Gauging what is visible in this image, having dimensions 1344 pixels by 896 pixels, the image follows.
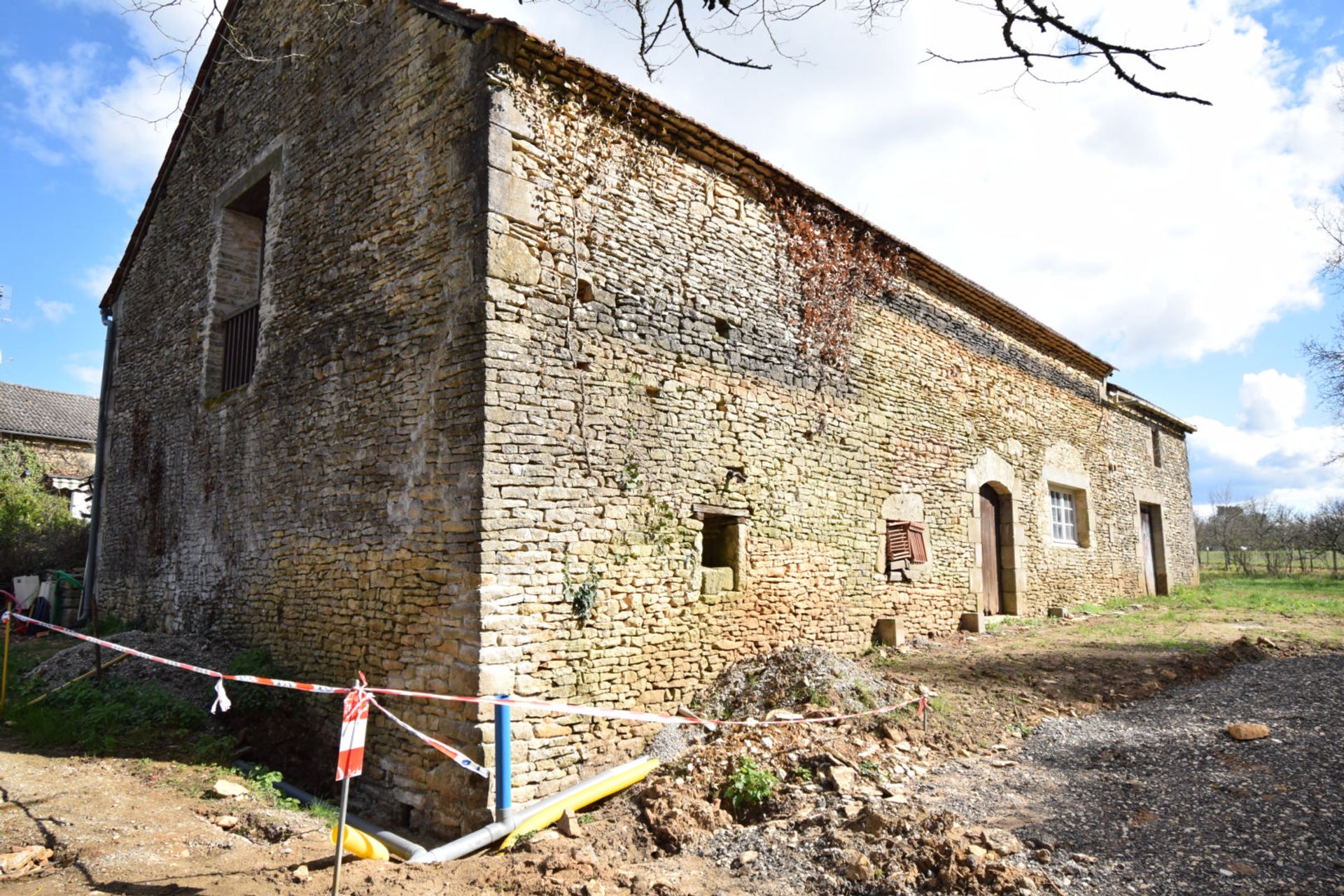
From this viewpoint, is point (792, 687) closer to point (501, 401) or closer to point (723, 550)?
point (723, 550)

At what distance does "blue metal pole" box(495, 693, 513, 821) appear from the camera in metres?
4.96

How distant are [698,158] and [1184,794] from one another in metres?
6.74

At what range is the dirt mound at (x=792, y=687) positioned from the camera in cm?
657

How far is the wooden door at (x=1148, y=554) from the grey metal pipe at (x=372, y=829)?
672 inches

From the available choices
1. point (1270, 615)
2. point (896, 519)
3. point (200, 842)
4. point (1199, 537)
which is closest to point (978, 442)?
point (896, 519)

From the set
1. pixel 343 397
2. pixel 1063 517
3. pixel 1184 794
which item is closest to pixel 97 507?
pixel 343 397

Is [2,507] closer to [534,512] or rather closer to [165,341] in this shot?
[165,341]

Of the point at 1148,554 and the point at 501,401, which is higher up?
the point at 501,401

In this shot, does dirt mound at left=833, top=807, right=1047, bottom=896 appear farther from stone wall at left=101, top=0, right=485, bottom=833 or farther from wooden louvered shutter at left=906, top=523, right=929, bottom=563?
wooden louvered shutter at left=906, top=523, right=929, bottom=563

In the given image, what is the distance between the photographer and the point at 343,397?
6766 millimetres

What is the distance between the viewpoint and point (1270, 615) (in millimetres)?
12500

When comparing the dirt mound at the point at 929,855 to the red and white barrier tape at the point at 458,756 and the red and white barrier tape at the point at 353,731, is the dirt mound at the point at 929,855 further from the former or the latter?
the red and white barrier tape at the point at 353,731

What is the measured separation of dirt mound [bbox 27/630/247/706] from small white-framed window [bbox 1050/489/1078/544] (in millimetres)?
13141

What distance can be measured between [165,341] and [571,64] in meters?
7.74
